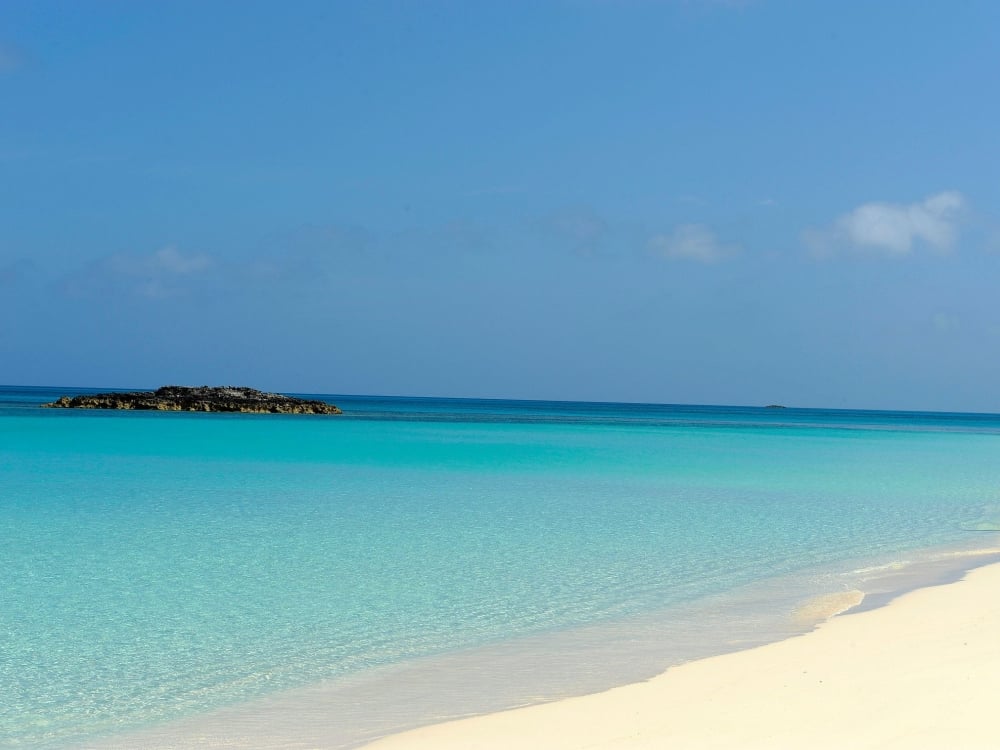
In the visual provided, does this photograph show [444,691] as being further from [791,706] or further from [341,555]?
[341,555]

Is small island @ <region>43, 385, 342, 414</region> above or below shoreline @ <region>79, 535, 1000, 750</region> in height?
above

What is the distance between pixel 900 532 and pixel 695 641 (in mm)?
6768

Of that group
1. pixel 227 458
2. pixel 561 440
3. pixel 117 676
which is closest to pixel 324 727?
pixel 117 676

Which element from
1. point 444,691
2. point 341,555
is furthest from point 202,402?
point 444,691

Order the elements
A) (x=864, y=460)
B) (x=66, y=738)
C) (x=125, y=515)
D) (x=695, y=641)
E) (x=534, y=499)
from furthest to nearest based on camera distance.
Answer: (x=864, y=460), (x=534, y=499), (x=125, y=515), (x=695, y=641), (x=66, y=738)

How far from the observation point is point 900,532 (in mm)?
11672

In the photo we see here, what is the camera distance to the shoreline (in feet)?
13.9

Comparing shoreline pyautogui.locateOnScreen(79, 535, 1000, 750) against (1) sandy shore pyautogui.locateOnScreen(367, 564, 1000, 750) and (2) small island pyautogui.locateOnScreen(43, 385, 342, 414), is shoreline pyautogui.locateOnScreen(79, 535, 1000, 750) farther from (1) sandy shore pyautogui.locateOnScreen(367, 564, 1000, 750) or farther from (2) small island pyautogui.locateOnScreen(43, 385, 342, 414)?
(2) small island pyautogui.locateOnScreen(43, 385, 342, 414)

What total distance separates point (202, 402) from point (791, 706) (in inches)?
2495

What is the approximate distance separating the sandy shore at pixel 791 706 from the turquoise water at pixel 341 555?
1.41 metres

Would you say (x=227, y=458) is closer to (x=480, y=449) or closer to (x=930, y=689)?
(x=480, y=449)

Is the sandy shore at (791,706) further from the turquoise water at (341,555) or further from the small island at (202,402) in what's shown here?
the small island at (202,402)

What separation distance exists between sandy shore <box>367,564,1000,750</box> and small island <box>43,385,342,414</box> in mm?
58600

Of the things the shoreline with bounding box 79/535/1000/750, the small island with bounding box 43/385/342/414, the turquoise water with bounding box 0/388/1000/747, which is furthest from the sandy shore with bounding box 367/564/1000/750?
the small island with bounding box 43/385/342/414
